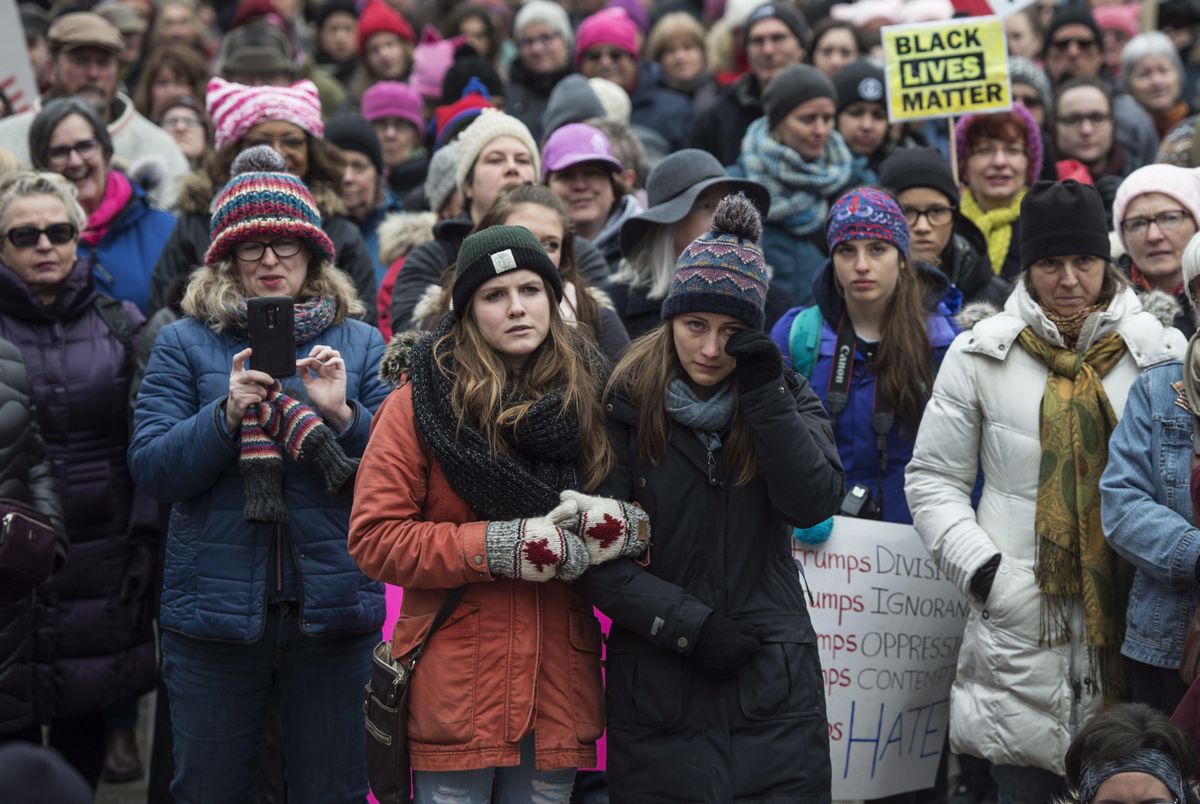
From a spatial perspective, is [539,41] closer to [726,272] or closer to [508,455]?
[726,272]

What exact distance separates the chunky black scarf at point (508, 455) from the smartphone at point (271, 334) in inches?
25.2

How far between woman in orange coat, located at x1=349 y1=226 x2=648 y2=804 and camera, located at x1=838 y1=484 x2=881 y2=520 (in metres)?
1.54

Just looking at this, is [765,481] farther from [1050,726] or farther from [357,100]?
[357,100]

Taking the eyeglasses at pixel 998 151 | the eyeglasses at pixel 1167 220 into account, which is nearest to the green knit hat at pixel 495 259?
the eyeglasses at pixel 1167 220

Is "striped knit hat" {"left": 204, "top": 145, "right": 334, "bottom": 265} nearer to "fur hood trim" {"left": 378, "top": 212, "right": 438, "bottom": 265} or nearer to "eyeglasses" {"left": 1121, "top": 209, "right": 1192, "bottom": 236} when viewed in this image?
"fur hood trim" {"left": 378, "top": 212, "right": 438, "bottom": 265}

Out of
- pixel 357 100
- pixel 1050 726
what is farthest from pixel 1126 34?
pixel 1050 726

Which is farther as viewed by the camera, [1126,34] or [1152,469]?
[1126,34]

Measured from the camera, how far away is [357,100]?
12562 mm

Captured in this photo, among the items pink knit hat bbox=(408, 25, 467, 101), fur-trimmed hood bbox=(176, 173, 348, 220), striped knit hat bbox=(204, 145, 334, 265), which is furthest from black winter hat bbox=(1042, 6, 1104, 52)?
striped knit hat bbox=(204, 145, 334, 265)

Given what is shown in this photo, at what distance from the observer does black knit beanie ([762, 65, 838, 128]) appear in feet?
26.1

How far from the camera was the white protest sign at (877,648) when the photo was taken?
19.2 ft

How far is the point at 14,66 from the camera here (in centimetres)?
964

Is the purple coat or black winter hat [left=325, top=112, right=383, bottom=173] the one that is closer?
the purple coat

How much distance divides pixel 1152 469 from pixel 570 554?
74.5 inches
